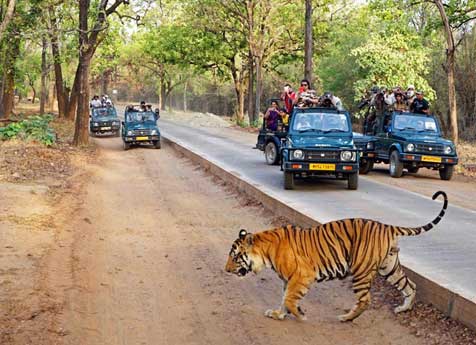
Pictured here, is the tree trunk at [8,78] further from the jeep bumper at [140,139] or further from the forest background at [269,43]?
the jeep bumper at [140,139]

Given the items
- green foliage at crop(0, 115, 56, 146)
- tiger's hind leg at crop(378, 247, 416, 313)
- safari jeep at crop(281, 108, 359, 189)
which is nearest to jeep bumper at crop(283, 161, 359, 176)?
safari jeep at crop(281, 108, 359, 189)

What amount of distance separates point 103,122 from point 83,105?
342 inches

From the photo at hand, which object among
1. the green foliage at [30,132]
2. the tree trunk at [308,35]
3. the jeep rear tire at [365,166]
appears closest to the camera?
the jeep rear tire at [365,166]

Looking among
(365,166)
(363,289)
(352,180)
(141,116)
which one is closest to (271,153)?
(365,166)

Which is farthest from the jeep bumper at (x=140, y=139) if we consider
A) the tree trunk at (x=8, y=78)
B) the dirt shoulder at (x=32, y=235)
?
the tree trunk at (x=8, y=78)

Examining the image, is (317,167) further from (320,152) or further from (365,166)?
(365,166)

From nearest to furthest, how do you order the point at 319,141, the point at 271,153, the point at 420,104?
the point at 319,141 → the point at 420,104 → the point at 271,153

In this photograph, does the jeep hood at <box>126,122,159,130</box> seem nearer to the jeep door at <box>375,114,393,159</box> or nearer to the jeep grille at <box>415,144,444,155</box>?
the jeep door at <box>375,114,393,159</box>

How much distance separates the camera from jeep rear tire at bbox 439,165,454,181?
1723 centimetres

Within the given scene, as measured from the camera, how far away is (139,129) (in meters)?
27.1

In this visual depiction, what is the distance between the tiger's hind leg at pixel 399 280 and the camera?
632cm

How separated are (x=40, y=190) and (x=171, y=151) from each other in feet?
41.3

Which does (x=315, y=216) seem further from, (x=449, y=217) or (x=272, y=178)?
(x=272, y=178)

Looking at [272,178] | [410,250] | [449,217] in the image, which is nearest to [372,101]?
[272,178]
